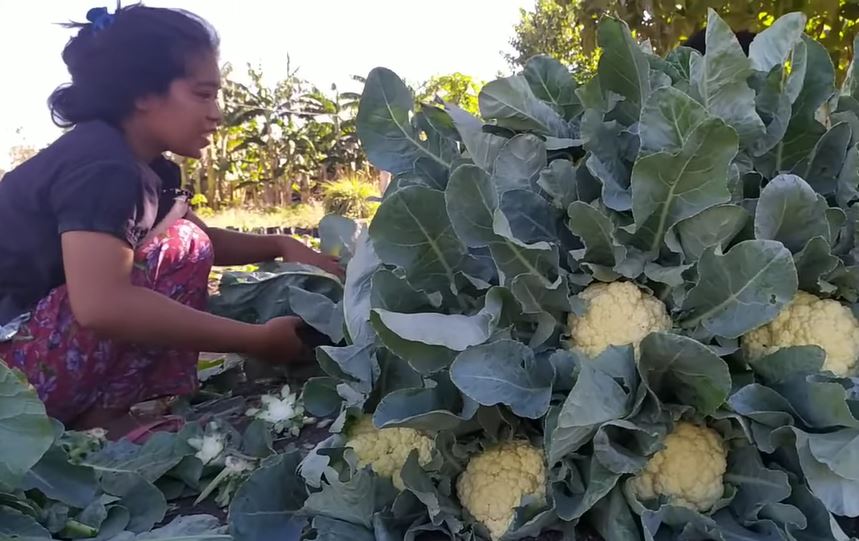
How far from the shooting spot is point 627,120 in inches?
A: 41.0

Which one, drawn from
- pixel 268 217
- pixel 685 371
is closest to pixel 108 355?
pixel 685 371

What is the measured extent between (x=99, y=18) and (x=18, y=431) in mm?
1139

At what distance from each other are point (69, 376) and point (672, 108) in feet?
4.31

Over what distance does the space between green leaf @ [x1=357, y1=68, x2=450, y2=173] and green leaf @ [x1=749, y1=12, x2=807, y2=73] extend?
1.53 ft

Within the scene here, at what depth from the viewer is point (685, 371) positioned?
0.80 meters

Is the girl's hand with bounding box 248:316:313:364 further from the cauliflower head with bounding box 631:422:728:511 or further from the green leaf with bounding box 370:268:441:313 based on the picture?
the cauliflower head with bounding box 631:422:728:511

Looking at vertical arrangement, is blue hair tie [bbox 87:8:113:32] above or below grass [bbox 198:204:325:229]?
above

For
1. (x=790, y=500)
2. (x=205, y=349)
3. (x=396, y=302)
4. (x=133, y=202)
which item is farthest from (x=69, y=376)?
(x=790, y=500)

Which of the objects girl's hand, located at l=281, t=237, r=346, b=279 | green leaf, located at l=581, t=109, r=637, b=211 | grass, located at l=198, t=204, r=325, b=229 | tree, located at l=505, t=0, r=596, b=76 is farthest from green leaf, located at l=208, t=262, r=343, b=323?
tree, located at l=505, t=0, r=596, b=76

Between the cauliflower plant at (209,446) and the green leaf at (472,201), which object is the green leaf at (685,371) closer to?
the green leaf at (472,201)

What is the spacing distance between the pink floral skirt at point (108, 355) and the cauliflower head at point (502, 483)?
37.5 inches

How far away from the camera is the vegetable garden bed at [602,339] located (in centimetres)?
81

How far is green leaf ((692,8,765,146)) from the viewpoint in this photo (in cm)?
94

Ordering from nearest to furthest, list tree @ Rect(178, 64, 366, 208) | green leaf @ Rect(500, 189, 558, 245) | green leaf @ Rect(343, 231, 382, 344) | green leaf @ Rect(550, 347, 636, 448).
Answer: green leaf @ Rect(550, 347, 636, 448), green leaf @ Rect(500, 189, 558, 245), green leaf @ Rect(343, 231, 382, 344), tree @ Rect(178, 64, 366, 208)
